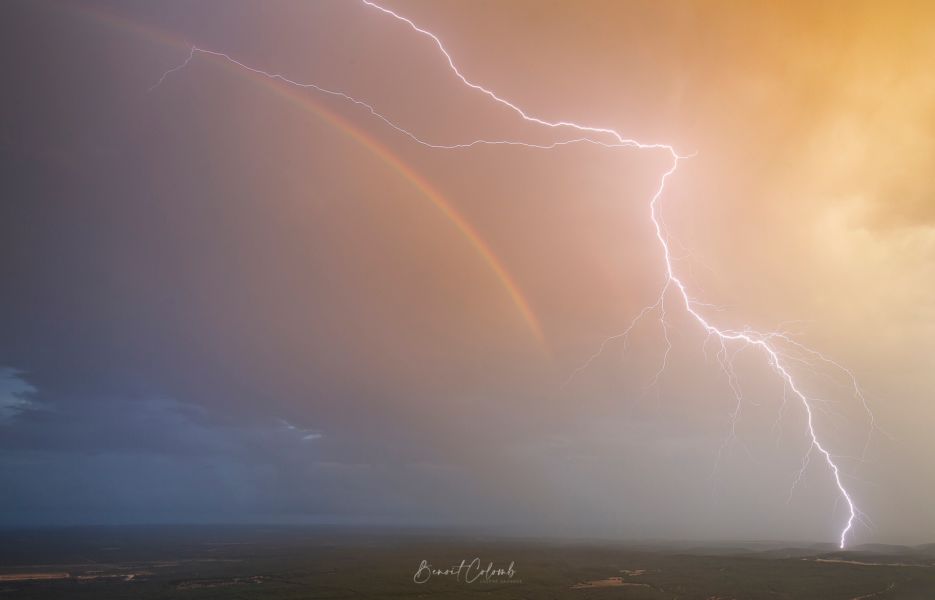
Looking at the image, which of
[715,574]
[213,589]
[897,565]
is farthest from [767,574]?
[213,589]

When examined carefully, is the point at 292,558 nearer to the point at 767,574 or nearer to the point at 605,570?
the point at 605,570

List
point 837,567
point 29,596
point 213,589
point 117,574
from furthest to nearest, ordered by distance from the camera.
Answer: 1. point 837,567
2. point 117,574
3. point 213,589
4. point 29,596

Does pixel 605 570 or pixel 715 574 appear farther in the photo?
pixel 605 570

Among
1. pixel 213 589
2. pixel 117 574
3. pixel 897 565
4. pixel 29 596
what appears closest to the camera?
pixel 29 596

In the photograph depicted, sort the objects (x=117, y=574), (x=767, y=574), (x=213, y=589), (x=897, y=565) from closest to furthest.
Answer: (x=213, y=589) → (x=117, y=574) → (x=767, y=574) → (x=897, y=565)

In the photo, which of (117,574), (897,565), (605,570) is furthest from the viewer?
(897,565)

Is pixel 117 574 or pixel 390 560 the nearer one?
pixel 117 574

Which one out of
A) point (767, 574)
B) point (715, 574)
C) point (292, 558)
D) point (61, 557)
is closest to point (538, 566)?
point (715, 574)

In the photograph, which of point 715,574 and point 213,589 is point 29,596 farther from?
point 715,574

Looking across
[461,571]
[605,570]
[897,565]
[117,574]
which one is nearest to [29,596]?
[117,574]
